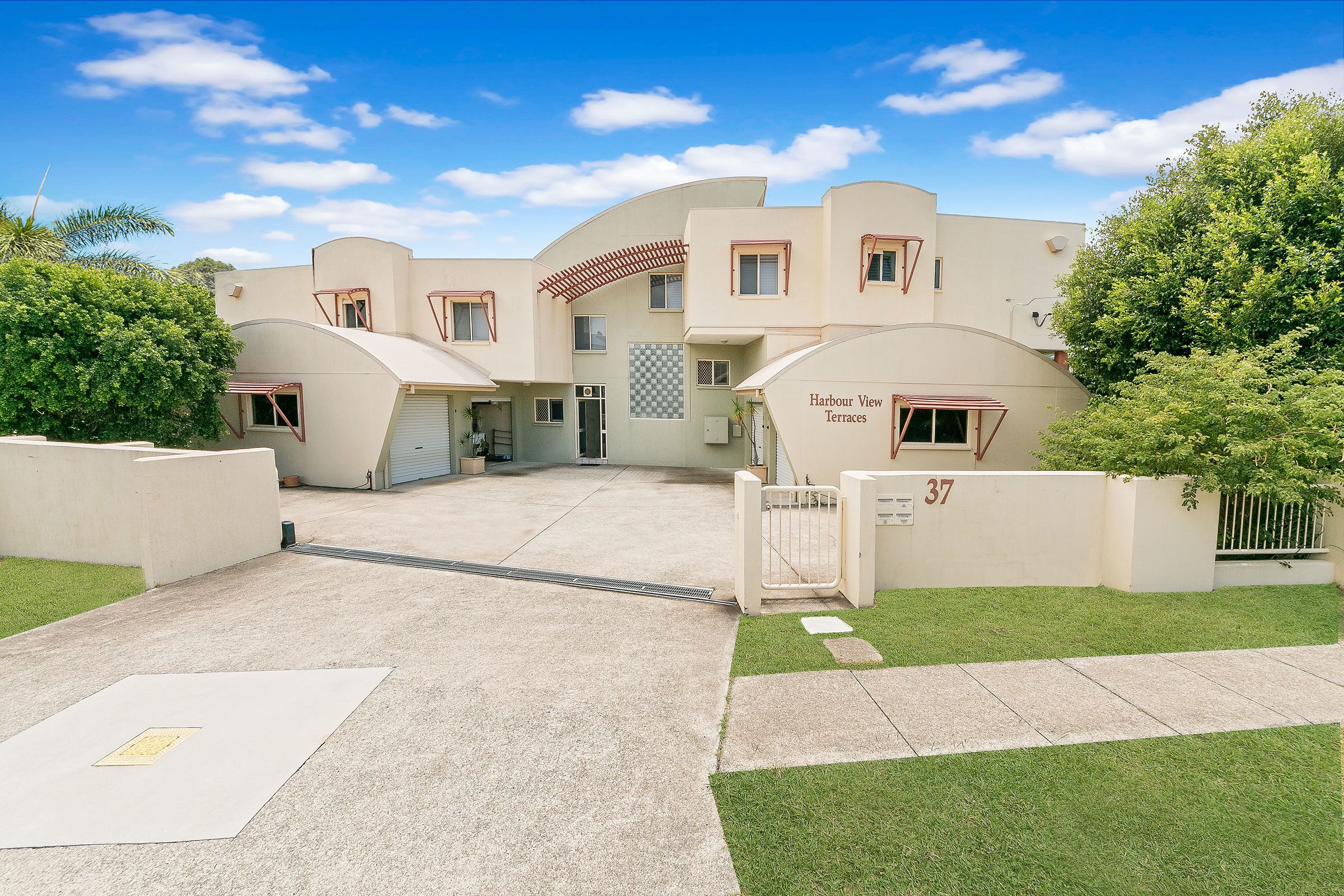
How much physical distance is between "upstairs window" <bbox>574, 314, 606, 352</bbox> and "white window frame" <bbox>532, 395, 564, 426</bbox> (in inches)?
75.0

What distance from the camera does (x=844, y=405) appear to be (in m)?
12.8

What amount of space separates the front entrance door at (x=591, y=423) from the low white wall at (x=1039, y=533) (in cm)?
1457

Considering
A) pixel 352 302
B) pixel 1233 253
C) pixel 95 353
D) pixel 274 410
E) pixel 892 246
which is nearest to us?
pixel 1233 253

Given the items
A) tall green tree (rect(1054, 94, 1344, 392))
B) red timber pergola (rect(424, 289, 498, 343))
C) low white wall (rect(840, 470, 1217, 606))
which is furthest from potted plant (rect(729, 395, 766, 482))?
low white wall (rect(840, 470, 1217, 606))

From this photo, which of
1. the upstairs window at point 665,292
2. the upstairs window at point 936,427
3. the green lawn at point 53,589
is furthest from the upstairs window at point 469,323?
the upstairs window at point 936,427

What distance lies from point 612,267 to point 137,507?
44.7 feet

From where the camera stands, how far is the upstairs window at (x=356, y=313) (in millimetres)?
19078

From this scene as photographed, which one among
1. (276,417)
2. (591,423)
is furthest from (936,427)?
(276,417)

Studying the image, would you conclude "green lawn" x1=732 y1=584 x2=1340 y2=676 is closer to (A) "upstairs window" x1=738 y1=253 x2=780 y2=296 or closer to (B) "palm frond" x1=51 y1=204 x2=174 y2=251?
(A) "upstairs window" x1=738 y1=253 x2=780 y2=296

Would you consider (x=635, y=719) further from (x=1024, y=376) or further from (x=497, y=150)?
(x=497, y=150)

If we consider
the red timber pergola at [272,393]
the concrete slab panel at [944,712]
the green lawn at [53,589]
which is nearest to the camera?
the concrete slab panel at [944,712]

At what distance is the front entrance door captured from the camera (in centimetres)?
2088

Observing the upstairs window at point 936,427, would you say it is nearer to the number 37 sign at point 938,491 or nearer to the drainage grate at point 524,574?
the number 37 sign at point 938,491

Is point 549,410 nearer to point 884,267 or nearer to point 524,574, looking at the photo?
point 884,267
